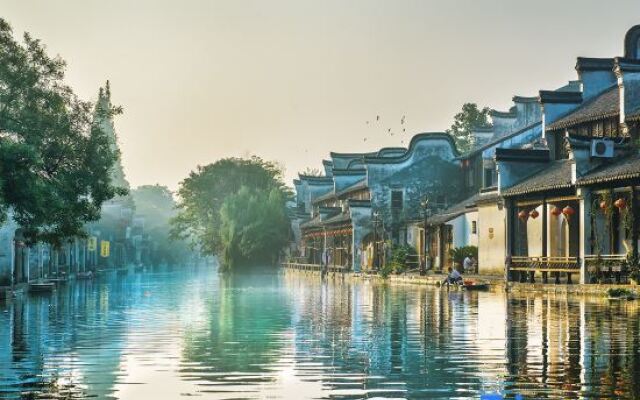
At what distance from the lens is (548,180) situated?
4338cm

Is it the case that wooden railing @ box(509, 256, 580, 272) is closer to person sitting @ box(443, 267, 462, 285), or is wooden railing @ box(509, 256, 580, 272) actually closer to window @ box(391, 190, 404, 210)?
person sitting @ box(443, 267, 462, 285)

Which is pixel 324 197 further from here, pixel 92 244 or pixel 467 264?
pixel 467 264

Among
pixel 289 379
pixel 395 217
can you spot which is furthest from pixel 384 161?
pixel 289 379

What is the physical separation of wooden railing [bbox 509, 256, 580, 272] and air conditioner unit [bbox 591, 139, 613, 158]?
4.19 m

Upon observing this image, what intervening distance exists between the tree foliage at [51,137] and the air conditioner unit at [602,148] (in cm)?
1864

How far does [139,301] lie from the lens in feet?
124

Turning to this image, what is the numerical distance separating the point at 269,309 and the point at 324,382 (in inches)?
687

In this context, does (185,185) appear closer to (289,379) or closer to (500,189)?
(500,189)

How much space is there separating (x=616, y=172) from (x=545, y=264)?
636cm

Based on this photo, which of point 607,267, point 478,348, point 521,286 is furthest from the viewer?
point 521,286

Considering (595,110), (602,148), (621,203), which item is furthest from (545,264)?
(595,110)

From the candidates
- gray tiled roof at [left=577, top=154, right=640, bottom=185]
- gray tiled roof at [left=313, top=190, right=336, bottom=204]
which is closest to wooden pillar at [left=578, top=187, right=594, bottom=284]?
gray tiled roof at [left=577, top=154, right=640, bottom=185]

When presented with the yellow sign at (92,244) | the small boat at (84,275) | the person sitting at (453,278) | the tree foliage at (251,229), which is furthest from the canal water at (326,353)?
the tree foliage at (251,229)

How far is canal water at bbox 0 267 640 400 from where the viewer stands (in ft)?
42.7
